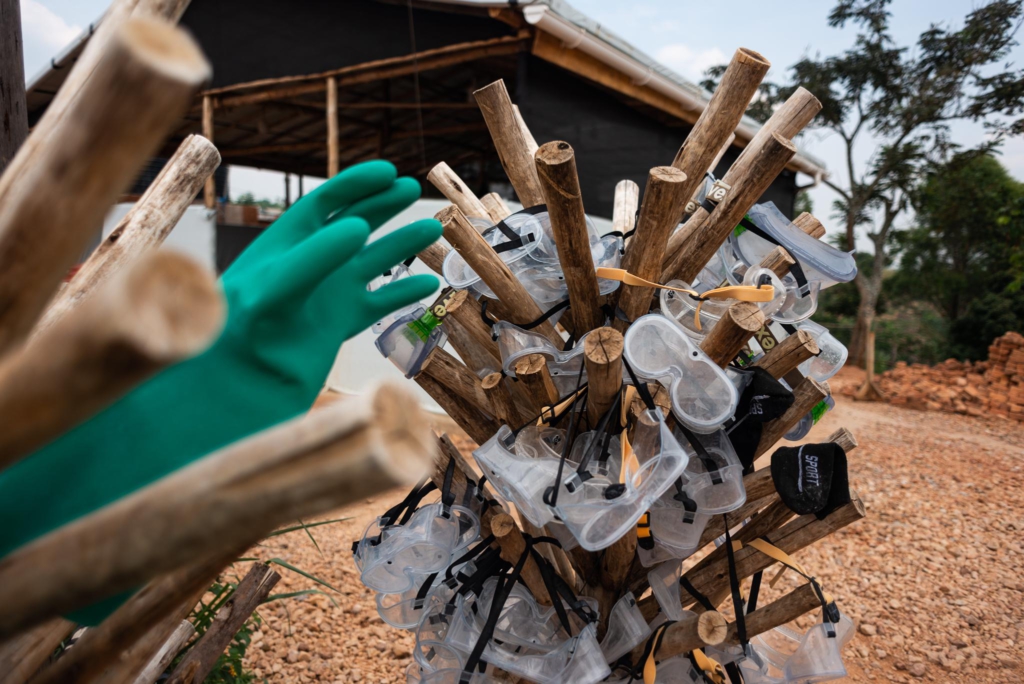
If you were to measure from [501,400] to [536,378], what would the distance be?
0.16 m

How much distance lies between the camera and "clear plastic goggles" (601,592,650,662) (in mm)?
1437

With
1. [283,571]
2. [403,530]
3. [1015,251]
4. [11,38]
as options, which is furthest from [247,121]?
[1015,251]

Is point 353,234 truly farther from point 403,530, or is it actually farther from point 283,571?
point 283,571

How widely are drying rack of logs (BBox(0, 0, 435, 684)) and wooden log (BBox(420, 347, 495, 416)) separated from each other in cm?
106

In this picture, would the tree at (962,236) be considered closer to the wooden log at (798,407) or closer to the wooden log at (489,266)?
the wooden log at (798,407)

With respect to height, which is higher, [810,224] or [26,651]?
[810,224]

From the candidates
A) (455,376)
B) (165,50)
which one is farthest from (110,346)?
(455,376)

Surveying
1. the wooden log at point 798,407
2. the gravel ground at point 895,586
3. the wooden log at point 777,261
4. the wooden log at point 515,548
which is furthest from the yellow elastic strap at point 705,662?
the gravel ground at point 895,586

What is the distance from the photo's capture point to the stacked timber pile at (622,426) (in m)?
1.21

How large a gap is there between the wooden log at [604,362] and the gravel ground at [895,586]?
82.9 inches

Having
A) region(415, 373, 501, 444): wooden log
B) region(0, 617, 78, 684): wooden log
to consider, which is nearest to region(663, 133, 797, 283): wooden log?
region(415, 373, 501, 444): wooden log

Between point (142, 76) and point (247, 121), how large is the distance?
10295 mm

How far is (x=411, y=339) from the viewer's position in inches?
60.6

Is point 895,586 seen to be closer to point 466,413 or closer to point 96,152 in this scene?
point 466,413
